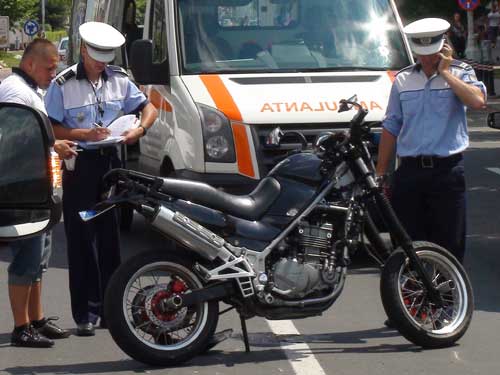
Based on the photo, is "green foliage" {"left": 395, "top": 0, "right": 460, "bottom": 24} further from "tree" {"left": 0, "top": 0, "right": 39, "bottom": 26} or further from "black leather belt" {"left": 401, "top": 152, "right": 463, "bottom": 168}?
"tree" {"left": 0, "top": 0, "right": 39, "bottom": 26}

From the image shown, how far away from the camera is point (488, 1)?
140 ft

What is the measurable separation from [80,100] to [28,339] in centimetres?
143

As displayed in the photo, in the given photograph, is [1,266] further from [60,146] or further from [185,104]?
[60,146]

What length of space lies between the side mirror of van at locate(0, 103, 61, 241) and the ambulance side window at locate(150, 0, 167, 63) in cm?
476

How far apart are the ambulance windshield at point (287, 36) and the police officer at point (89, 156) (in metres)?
2.84

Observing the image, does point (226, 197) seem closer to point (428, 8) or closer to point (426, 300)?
point (426, 300)

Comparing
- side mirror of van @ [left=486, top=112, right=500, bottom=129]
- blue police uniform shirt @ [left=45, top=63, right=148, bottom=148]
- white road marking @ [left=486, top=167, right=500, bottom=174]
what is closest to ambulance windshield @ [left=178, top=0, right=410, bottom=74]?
side mirror of van @ [left=486, top=112, right=500, bottom=129]

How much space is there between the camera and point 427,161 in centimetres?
785

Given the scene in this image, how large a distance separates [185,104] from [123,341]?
3.74 metres

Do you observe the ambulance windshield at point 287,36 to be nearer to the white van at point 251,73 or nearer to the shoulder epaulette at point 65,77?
the white van at point 251,73

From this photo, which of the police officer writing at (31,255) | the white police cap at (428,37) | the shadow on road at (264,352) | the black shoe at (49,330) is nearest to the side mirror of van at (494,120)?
the white police cap at (428,37)

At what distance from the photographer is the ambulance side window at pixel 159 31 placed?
11141mm

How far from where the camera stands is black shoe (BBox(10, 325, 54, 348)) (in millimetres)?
7547

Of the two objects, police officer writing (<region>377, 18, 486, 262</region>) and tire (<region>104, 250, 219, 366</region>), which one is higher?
police officer writing (<region>377, 18, 486, 262</region>)
